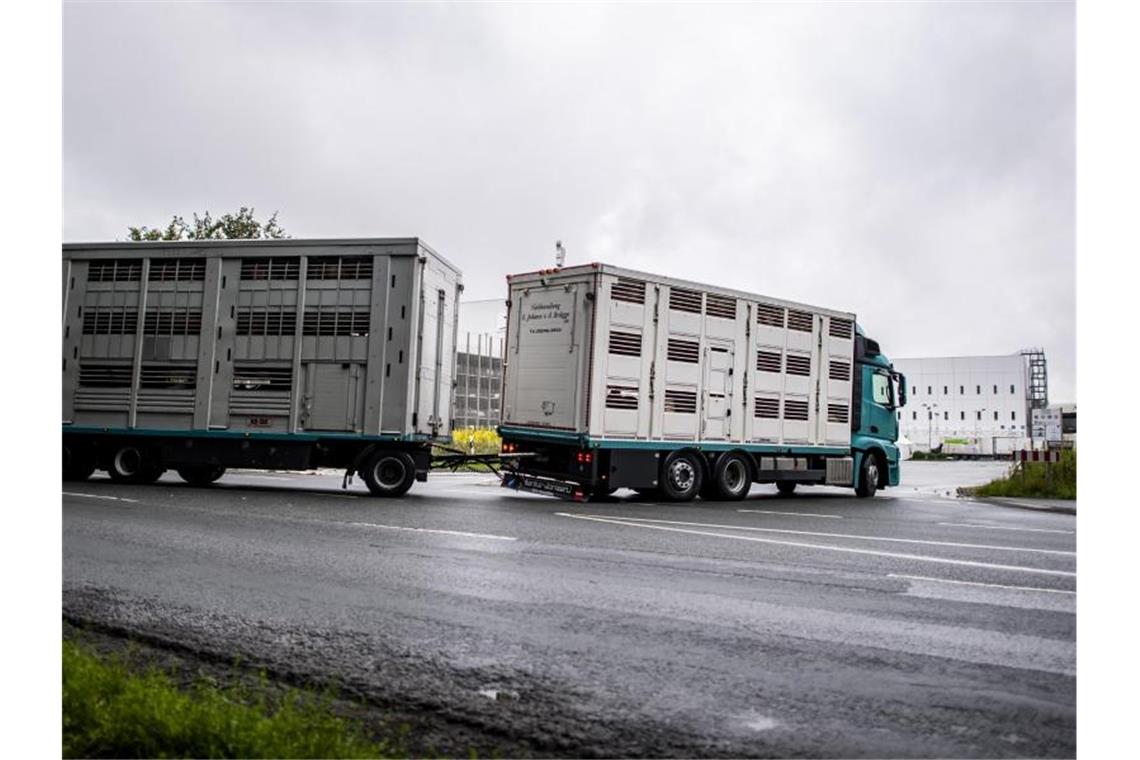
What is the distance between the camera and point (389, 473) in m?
15.6

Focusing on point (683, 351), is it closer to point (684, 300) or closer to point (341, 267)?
point (684, 300)

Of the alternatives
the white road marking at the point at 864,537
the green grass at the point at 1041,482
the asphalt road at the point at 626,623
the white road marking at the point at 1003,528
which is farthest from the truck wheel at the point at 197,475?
the green grass at the point at 1041,482

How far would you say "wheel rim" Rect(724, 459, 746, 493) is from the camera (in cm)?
1727

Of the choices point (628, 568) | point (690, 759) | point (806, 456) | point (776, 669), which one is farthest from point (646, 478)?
point (690, 759)

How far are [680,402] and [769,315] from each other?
9.03 feet

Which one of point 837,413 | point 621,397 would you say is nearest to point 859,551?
point 621,397

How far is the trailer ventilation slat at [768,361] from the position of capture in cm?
1773

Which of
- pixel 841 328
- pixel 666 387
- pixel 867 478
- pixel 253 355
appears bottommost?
pixel 867 478

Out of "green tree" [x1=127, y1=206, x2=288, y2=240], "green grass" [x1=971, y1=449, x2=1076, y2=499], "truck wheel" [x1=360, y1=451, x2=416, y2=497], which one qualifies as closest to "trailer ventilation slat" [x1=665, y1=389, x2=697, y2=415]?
"truck wheel" [x1=360, y1=451, x2=416, y2=497]

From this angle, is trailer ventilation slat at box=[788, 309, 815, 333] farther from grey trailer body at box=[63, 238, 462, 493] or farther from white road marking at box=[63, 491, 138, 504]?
white road marking at box=[63, 491, 138, 504]

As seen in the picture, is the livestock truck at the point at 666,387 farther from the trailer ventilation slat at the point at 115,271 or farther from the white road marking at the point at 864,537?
the trailer ventilation slat at the point at 115,271

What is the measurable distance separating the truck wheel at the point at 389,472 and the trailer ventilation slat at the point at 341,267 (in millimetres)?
2888

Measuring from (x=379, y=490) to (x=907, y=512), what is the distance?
8.49 m

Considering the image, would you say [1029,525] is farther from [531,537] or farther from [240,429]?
[240,429]
